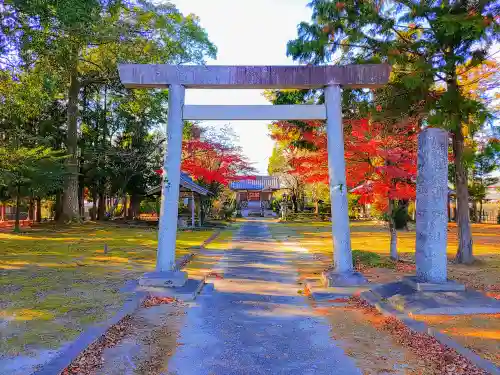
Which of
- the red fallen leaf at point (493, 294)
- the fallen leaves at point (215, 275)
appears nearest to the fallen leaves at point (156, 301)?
the fallen leaves at point (215, 275)

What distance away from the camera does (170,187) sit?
8594 mm

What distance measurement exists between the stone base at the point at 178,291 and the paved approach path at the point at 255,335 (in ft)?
0.64

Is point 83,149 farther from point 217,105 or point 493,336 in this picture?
point 493,336

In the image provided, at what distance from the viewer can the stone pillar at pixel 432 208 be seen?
287 inches

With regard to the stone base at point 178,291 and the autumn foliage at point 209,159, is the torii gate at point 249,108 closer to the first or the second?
the stone base at point 178,291

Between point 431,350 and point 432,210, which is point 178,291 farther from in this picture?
point 432,210

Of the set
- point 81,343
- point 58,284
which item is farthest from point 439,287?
point 58,284

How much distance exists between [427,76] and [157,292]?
25.0 ft

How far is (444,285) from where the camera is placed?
23.1ft

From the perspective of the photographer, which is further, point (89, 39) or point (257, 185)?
point (257, 185)

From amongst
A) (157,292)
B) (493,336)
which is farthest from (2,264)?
(493,336)

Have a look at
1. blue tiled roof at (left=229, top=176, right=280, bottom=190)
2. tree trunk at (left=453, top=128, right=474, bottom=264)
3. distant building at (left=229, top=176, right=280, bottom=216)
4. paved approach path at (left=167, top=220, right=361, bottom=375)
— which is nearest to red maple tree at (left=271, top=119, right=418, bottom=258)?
tree trunk at (left=453, top=128, right=474, bottom=264)

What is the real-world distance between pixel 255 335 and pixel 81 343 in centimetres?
211

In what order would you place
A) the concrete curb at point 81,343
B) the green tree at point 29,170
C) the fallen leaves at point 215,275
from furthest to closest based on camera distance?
1. the green tree at point 29,170
2. the fallen leaves at point 215,275
3. the concrete curb at point 81,343
